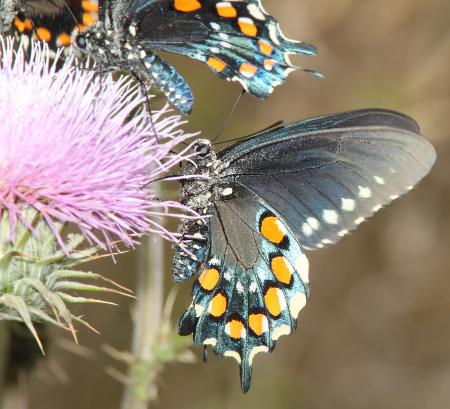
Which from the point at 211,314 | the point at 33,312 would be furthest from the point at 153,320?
the point at 33,312

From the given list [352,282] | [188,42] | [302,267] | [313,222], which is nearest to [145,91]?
[188,42]

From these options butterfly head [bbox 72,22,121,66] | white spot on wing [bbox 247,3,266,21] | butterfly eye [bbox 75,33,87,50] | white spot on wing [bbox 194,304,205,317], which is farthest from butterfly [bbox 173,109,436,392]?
butterfly eye [bbox 75,33,87,50]

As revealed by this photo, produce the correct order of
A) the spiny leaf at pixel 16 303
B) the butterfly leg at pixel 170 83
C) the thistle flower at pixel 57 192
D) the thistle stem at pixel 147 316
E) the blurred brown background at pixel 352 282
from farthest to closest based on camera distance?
1. the blurred brown background at pixel 352 282
2. the thistle stem at pixel 147 316
3. the butterfly leg at pixel 170 83
4. the thistle flower at pixel 57 192
5. the spiny leaf at pixel 16 303

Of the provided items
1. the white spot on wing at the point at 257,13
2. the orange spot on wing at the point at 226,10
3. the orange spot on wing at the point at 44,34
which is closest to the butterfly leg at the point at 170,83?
the orange spot on wing at the point at 226,10

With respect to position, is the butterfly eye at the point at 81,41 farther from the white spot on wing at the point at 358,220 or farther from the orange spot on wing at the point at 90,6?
the white spot on wing at the point at 358,220

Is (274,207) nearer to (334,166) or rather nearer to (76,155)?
(334,166)

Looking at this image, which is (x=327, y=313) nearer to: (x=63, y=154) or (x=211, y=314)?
(x=211, y=314)
